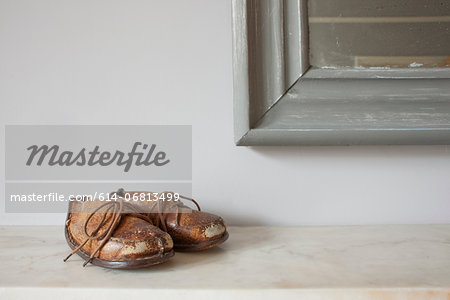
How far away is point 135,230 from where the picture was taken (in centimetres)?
41

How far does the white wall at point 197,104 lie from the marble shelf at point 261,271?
94mm

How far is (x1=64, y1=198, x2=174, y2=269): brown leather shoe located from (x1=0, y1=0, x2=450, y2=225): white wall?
0.23 metres

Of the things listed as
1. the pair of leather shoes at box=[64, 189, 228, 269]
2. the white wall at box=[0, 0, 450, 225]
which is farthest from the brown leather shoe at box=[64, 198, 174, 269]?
the white wall at box=[0, 0, 450, 225]

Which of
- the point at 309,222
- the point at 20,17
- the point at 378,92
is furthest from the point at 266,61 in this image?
the point at 20,17

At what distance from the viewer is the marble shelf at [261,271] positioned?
1.14 ft

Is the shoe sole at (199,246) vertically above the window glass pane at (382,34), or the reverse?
the window glass pane at (382,34)

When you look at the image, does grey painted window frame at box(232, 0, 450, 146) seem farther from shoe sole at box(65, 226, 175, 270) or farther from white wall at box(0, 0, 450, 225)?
shoe sole at box(65, 226, 175, 270)

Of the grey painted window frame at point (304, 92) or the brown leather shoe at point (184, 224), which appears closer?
the brown leather shoe at point (184, 224)

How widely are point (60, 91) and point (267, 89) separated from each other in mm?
405

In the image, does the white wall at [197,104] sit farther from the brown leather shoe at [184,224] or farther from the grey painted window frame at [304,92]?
the brown leather shoe at [184,224]

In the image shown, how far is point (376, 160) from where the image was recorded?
66 cm

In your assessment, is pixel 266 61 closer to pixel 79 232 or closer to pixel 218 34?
pixel 218 34

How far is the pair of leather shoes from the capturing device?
39 centimetres

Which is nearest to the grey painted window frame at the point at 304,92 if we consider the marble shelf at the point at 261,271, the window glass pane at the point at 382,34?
the window glass pane at the point at 382,34
